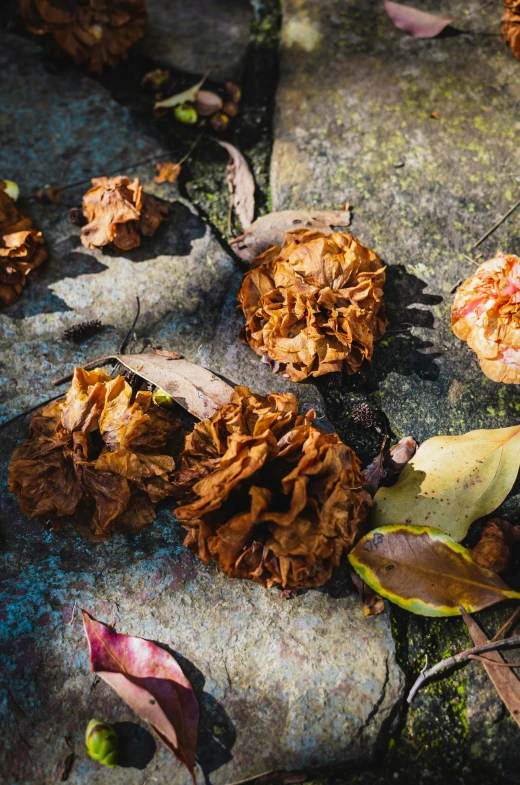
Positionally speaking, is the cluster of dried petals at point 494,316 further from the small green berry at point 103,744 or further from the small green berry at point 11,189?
the small green berry at point 11,189

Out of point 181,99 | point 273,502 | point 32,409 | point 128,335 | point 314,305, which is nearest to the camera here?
point 273,502

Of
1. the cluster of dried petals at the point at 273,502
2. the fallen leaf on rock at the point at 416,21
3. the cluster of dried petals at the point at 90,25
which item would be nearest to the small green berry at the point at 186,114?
the cluster of dried petals at the point at 90,25

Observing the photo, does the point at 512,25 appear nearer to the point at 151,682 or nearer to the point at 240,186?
the point at 240,186

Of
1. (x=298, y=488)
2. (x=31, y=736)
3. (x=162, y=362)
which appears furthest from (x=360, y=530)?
(x=31, y=736)

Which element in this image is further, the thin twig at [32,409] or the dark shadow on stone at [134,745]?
the thin twig at [32,409]

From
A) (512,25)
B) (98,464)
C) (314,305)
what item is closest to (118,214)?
(314,305)

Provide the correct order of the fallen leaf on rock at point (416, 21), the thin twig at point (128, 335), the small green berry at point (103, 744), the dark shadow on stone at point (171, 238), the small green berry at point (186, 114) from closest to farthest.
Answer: the small green berry at point (103, 744) < the thin twig at point (128, 335) < the dark shadow on stone at point (171, 238) < the small green berry at point (186, 114) < the fallen leaf on rock at point (416, 21)

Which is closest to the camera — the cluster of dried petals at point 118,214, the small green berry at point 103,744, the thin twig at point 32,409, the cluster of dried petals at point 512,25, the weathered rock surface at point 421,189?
the small green berry at point 103,744

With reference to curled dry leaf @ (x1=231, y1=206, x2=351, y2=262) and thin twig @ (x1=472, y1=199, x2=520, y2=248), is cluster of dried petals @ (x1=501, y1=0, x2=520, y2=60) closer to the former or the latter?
thin twig @ (x1=472, y1=199, x2=520, y2=248)
